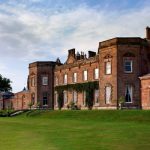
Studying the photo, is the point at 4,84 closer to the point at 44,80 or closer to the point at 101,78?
the point at 44,80

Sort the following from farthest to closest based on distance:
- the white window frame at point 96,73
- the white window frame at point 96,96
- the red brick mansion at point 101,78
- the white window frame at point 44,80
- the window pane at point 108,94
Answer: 1. the white window frame at point 44,80
2. the white window frame at point 96,73
3. the white window frame at point 96,96
4. the window pane at point 108,94
5. the red brick mansion at point 101,78

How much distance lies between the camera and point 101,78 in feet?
180

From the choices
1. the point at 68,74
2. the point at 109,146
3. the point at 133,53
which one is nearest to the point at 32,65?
the point at 68,74

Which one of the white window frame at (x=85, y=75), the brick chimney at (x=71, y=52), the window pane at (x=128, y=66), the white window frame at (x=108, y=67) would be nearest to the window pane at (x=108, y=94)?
the white window frame at (x=108, y=67)

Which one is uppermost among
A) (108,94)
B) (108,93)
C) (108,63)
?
(108,63)

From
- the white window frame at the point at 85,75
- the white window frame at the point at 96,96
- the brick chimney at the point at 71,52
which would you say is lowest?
the white window frame at the point at 96,96

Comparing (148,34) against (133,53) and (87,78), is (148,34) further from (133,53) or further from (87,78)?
(87,78)

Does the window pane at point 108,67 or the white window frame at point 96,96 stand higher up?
the window pane at point 108,67

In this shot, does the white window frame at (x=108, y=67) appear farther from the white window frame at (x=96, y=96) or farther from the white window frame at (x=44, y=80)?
the white window frame at (x=44, y=80)

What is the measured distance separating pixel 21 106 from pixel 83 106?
24.2 m

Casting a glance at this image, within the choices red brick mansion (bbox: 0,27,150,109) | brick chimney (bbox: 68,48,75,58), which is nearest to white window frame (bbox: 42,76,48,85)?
red brick mansion (bbox: 0,27,150,109)

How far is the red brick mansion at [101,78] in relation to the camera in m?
51.9

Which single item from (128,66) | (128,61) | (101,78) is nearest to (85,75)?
(101,78)

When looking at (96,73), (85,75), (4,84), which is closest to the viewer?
(96,73)
